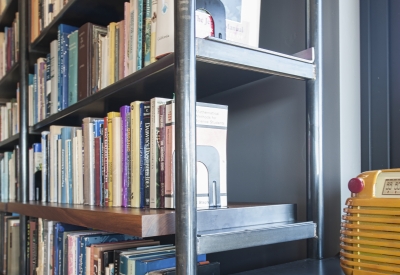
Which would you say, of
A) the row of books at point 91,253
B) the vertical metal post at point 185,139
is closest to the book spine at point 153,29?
the vertical metal post at point 185,139

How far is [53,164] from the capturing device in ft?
4.87

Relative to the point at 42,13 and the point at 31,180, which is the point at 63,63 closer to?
the point at 42,13

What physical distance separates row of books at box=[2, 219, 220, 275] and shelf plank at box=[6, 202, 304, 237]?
4.2 inches

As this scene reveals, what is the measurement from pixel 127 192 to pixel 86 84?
0.46 meters

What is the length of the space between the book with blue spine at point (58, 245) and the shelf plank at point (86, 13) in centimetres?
69

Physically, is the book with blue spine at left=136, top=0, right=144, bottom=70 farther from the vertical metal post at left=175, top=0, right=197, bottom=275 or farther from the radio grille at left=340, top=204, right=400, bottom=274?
the radio grille at left=340, top=204, right=400, bottom=274

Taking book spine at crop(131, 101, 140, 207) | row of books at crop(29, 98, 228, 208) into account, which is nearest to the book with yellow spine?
row of books at crop(29, 98, 228, 208)

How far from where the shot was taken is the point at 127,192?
3.29 feet

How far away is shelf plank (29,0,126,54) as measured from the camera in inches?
51.1

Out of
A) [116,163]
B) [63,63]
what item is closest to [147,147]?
[116,163]

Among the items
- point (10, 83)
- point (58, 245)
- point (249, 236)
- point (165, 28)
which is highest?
point (10, 83)

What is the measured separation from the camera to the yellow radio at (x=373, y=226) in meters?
0.65

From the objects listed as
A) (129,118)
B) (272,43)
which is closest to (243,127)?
(272,43)

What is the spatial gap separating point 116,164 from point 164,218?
35 cm
